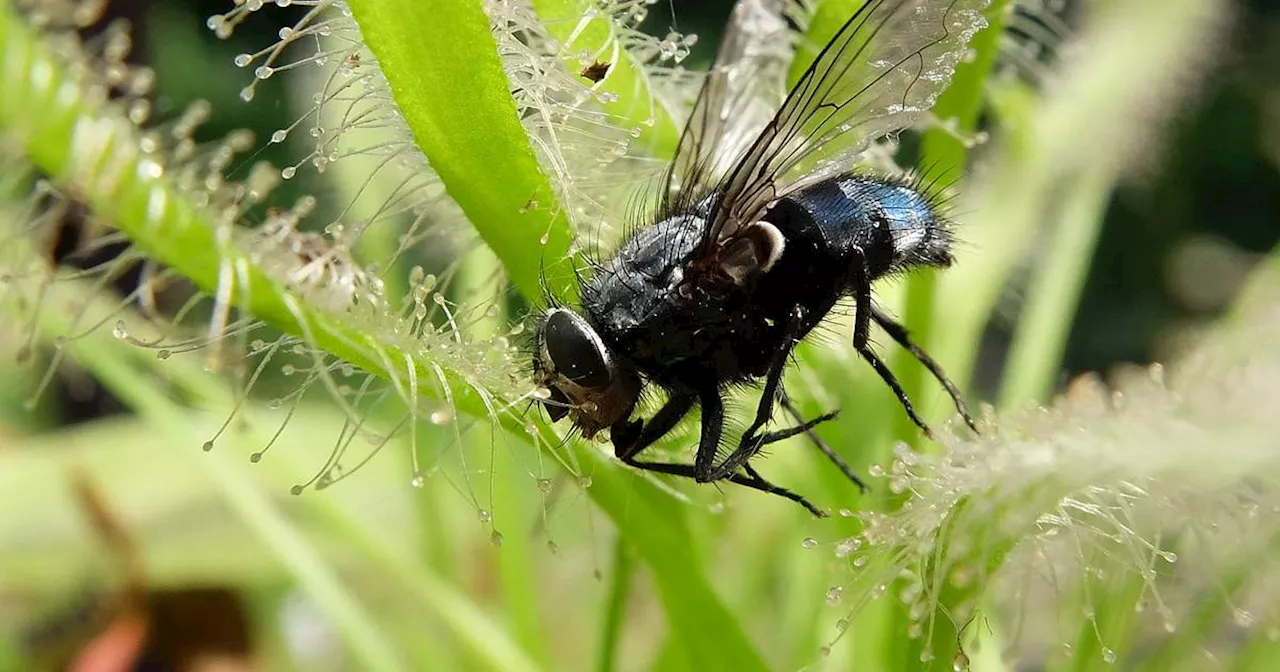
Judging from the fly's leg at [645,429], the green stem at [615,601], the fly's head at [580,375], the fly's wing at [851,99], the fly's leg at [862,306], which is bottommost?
the green stem at [615,601]

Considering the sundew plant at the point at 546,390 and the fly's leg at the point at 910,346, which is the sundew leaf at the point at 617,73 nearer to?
the sundew plant at the point at 546,390

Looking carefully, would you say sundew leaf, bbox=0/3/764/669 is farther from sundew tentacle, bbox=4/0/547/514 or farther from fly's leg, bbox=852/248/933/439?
fly's leg, bbox=852/248/933/439

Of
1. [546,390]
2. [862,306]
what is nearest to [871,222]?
[862,306]

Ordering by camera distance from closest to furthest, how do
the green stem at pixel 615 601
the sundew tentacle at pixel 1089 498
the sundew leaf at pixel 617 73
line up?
the sundew tentacle at pixel 1089 498, the sundew leaf at pixel 617 73, the green stem at pixel 615 601

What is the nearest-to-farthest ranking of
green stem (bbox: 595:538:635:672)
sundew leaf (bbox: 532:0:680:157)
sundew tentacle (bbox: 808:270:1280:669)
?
sundew tentacle (bbox: 808:270:1280:669) < sundew leaf (bbox: 532:0:680:157) < green stem (bbox: 595:538:635:672)

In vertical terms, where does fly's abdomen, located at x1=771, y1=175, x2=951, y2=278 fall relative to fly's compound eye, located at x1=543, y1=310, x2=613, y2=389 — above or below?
above

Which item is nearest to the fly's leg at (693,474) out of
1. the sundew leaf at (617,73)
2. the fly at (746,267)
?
the fly at (746,267)

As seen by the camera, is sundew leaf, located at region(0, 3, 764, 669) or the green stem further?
the green stem

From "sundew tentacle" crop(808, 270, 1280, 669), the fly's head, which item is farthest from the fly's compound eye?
"sundew tentacle" crop(808, 270, 1280, 669)
